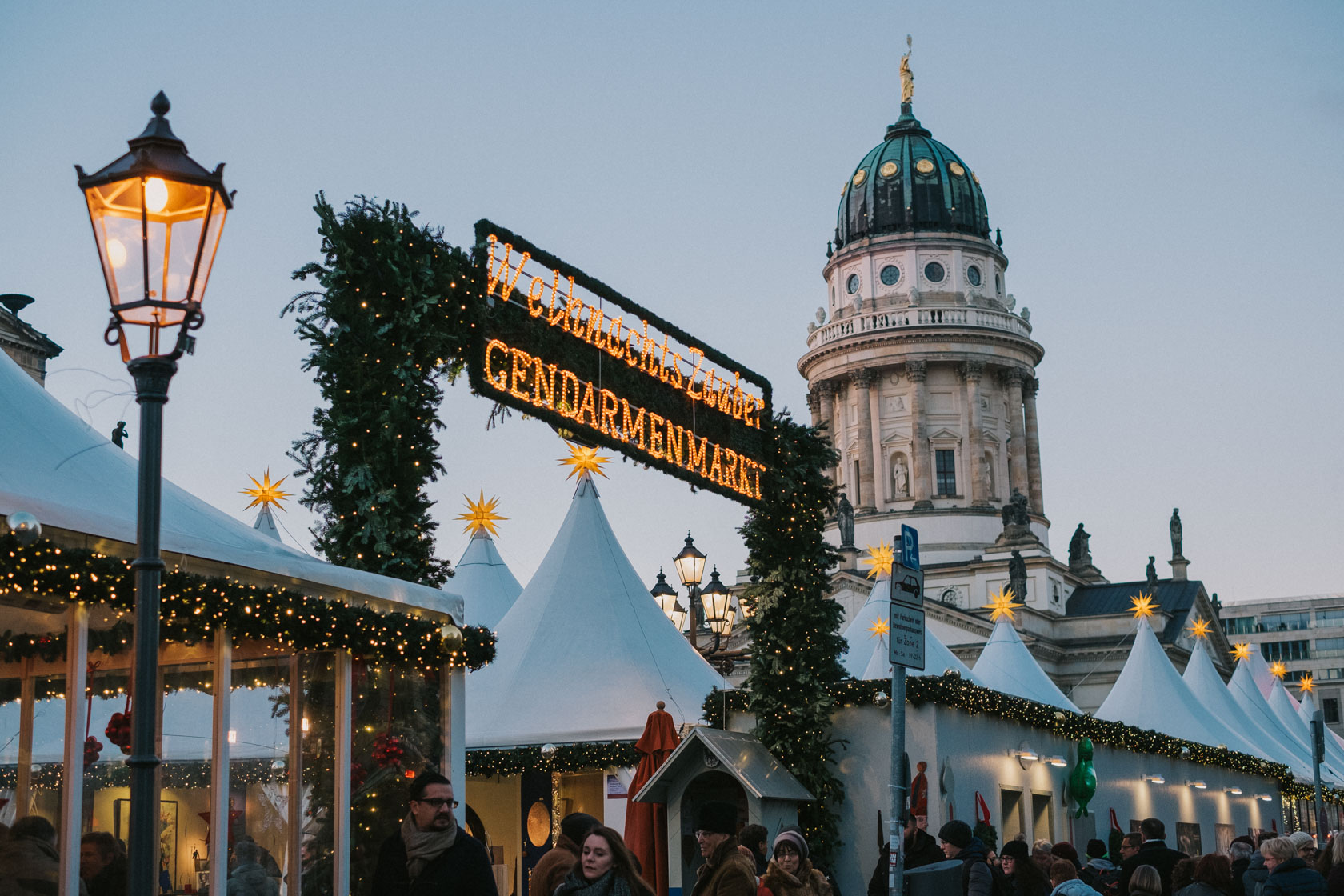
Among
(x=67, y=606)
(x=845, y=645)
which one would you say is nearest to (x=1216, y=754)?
(x=845, y=645)

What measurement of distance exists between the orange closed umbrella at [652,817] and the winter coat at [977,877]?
645 cm

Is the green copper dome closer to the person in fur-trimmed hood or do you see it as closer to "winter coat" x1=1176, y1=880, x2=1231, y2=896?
"winter coat" x1=1176, y1=880, x2=1231, y2=896

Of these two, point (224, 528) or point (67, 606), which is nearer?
point (67, 606)

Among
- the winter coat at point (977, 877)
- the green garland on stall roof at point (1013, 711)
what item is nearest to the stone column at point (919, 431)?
the green garland on stall roof at point (1013, 711)

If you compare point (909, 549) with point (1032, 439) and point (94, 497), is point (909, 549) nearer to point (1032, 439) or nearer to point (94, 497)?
point (94, 497)

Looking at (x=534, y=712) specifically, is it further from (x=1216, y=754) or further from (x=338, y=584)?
(x=1216, y=754)

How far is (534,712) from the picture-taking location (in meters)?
19.9

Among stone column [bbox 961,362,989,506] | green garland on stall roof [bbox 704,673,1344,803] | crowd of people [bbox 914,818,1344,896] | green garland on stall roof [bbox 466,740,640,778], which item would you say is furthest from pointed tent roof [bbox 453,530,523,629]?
stone column [bbox 961,362,989,506]

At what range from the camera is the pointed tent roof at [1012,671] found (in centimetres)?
3100

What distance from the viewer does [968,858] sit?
10352 mm

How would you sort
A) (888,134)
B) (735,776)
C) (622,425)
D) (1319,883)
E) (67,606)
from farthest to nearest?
(888,134) → (735,776) → (622,425) → (1319,883) → (67,606)

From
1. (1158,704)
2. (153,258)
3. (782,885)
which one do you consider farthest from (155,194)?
(1158,704)

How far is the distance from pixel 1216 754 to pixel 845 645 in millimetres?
14193

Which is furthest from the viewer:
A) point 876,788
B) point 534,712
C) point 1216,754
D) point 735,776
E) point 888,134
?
point 888,134
